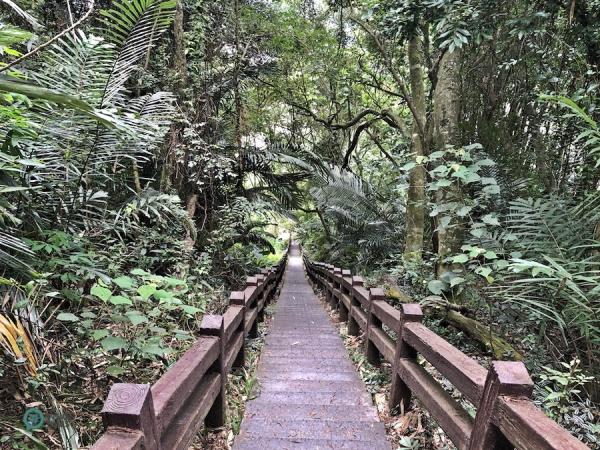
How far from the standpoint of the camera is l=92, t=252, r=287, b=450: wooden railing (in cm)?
128

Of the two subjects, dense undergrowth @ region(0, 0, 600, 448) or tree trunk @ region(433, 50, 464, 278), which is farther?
tree trunk @ region(433, 50, 464, 278)

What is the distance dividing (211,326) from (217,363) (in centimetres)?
30

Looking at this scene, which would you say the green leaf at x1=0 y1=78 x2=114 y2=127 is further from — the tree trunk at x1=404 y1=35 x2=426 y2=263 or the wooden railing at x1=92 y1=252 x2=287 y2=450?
the tree trunk at x1=404 y1=35 x2=426 y2=263

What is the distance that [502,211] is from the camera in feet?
14.9

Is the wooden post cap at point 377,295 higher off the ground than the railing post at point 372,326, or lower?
higher

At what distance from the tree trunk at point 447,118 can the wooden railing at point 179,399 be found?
2.63m

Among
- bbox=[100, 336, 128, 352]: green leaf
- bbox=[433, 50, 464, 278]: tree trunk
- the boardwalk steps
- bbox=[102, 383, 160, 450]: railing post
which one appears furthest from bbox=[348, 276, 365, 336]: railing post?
bbox=[102, 383, 160, 450]: railing post

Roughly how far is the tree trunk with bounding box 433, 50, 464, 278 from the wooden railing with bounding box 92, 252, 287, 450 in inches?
104

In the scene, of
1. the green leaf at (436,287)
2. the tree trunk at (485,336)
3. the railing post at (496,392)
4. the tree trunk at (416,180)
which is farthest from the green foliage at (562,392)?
the tree trunk at (416,180)

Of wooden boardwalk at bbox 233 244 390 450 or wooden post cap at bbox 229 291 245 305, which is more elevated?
wooden post cap at bbox 229 291 245 305

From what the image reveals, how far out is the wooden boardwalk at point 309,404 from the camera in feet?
8.54

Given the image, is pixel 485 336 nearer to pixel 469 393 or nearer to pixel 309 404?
pixel 309 404

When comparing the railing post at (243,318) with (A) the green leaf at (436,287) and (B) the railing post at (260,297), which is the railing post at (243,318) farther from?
(A) the green leaf at (436,287)

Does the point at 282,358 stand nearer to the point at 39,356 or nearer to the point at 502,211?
the point at 39,356
